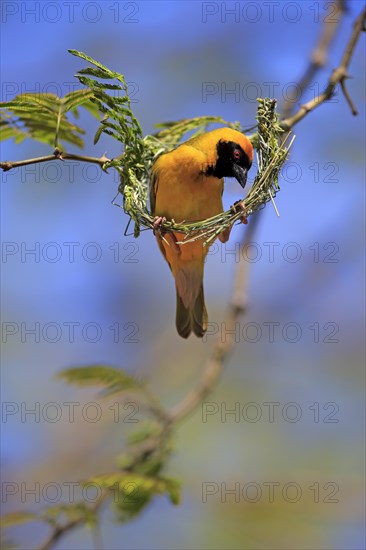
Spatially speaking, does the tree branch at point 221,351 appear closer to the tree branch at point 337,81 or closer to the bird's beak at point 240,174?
the bird's beak at point 240,174

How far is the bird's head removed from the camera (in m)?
3.23

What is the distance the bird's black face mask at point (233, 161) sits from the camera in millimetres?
3262

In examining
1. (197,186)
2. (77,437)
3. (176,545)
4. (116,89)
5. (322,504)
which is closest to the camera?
(116,89)

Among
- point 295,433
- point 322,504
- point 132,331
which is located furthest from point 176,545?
point 132,331

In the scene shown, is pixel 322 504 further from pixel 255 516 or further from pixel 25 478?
pixel 25 478

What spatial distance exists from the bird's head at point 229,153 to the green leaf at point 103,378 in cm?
108

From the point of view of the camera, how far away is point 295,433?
6.16 m

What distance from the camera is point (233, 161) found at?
330 centimetres

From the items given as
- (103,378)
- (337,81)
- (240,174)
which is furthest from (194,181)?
(103,378)

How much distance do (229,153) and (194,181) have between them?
418 millimetres

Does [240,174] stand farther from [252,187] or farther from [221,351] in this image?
[221,351]

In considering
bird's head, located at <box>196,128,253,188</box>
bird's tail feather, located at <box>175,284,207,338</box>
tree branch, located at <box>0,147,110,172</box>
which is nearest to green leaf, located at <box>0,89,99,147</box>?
tree branch, located at <box>0,147,110,172</box>

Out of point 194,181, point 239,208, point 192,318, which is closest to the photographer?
point 239,208

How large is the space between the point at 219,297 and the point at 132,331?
1.11 m
